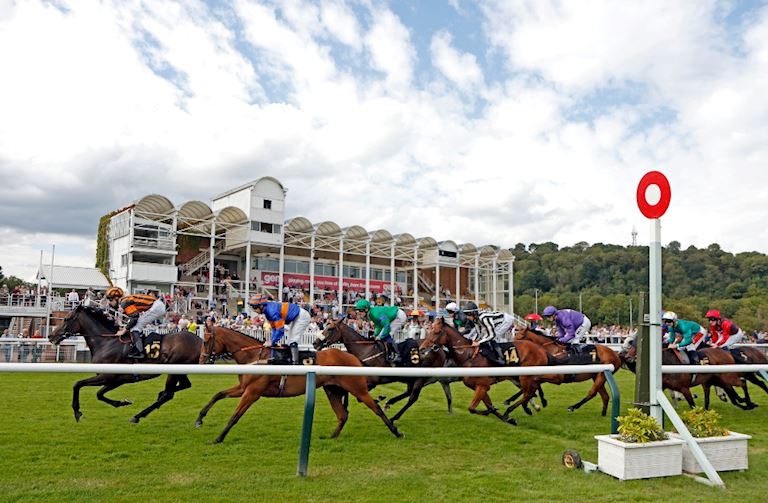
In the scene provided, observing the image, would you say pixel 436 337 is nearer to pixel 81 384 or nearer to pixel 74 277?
pixel 81 384

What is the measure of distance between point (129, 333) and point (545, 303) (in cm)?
5407

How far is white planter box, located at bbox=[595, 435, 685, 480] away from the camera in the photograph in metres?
4.41

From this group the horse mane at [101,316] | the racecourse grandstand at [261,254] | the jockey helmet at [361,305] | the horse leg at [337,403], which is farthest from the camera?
the racecourse grandstand at [261,254]

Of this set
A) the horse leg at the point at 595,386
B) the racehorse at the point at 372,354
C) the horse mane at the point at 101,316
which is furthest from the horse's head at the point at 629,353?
the horse mane at the point at 101,316

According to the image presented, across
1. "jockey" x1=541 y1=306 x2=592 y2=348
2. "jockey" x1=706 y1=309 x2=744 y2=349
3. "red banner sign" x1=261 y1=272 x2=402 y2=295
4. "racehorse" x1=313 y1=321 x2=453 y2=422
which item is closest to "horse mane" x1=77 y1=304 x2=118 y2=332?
"racehorse" x1=313 y1=321 x2=453 y2=422

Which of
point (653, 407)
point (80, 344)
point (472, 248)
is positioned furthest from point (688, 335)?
point (472, 248)

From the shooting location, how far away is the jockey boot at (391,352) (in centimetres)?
820

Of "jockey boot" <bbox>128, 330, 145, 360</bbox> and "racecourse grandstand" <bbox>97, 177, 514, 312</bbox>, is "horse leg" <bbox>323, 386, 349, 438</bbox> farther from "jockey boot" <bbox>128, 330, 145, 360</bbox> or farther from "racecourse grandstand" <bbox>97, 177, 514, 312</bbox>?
"racecourse grandstand" <bbox>97, 177, 514, 312</bbox>

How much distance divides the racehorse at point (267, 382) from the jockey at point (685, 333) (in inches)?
203

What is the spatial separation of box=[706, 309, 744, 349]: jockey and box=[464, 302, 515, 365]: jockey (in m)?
3.68

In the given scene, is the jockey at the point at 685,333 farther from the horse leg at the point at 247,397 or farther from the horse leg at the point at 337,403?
the horse leg at the point at 247,397

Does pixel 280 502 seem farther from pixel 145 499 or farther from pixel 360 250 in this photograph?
pixel 360 250

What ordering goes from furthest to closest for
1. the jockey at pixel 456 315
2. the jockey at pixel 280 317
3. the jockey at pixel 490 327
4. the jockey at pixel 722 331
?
the jockey at pixel 722 331 → the jockey at pixel 456 315 → the jockey at pixel 490 327 → the jockey at pixel 280 317

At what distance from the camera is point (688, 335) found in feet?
31.0
